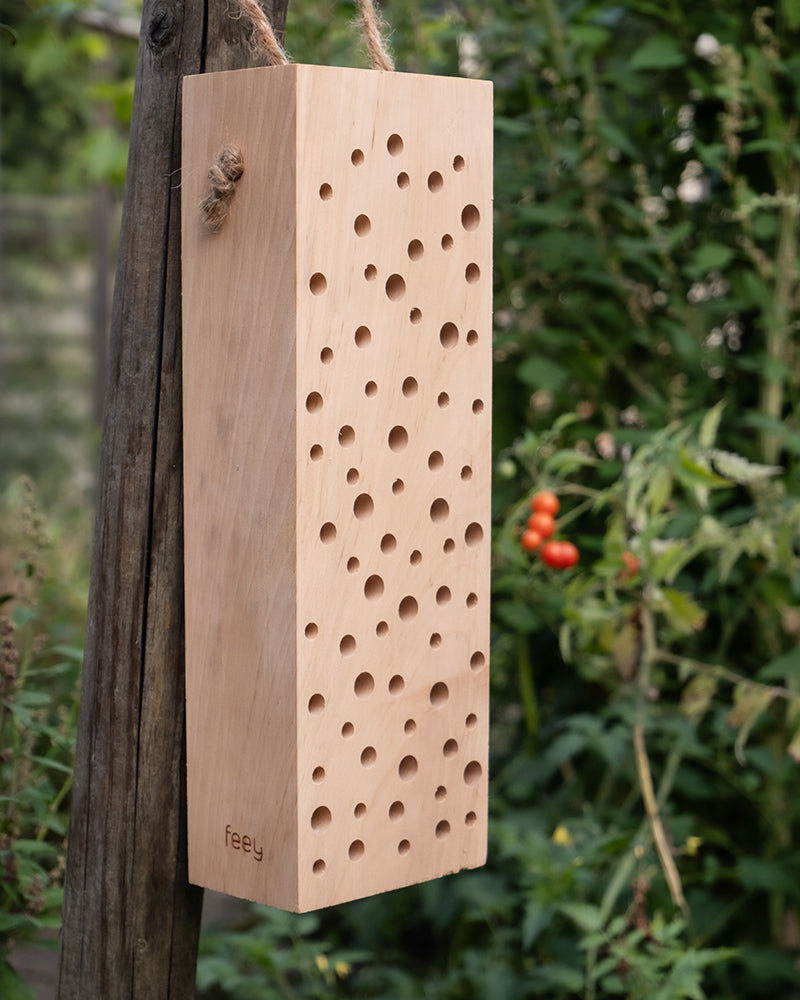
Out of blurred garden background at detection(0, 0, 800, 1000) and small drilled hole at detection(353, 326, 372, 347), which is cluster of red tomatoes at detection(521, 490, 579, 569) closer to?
blurred garden background at detection(0, 0, 800, 1000)

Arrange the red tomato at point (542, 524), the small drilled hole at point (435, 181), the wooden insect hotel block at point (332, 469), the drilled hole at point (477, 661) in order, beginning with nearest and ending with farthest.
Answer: the wooden insect hotel block at point (332, 469) < the small drilled hole at point (435, 181) < the drilled hole at point (477, 661) < the red tomato at point (542, 524)

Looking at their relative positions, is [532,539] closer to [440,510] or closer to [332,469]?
[440,510]

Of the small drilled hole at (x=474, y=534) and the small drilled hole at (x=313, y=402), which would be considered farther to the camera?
the small drilled hole at (x=474, y=534)

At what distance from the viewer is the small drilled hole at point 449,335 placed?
139cm

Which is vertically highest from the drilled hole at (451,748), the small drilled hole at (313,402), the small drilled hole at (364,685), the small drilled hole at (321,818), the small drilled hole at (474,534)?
the small drilled hole at (313,402)

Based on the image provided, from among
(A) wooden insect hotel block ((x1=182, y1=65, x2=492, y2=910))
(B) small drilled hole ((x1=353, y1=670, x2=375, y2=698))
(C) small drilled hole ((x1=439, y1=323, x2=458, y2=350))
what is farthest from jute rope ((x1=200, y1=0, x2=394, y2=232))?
(B) small drilled hole ((x1=353, y1=670, x2=375, y2=698))

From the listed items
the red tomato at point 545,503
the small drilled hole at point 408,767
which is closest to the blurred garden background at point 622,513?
the red tomato at point 545,503

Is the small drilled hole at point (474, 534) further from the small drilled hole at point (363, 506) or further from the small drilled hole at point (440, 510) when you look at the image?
the small drilled hole at point (363, 506)

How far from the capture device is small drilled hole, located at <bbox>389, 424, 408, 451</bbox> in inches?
53.1

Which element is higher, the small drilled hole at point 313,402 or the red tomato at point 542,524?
the small drilled hole at point 313,402

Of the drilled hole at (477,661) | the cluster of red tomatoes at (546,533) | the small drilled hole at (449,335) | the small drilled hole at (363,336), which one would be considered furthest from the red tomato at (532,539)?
the small drilled hole at (363,336)

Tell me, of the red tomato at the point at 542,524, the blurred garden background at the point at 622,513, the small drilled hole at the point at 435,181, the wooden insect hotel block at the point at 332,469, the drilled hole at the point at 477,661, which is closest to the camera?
the wooden insect hotel block at the point at 332,469

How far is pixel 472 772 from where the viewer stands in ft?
4.82

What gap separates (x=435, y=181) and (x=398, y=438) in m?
0.27
